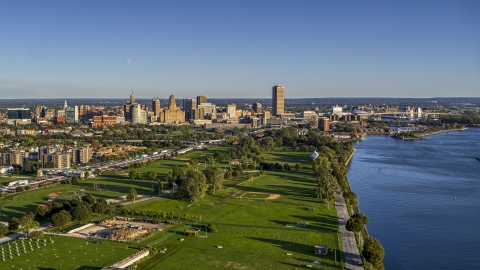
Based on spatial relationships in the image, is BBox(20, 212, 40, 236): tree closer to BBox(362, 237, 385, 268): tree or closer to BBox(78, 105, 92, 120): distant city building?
BBox(362, 237, 385, 268): tree

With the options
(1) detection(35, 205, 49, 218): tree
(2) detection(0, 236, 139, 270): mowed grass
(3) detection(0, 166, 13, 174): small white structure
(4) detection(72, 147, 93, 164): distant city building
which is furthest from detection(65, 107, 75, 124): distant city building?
(2) detection(0, 236, 139, 270): mowed grass

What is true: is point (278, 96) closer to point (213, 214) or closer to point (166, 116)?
point (166, 116)

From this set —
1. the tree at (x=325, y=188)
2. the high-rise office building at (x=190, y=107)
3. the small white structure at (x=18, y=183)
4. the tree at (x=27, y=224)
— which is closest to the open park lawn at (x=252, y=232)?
the tree at (x=325, y=188)

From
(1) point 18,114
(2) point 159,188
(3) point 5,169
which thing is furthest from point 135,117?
(2) point 159,188

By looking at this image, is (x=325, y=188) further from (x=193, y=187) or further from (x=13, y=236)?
(x=13, y=236)

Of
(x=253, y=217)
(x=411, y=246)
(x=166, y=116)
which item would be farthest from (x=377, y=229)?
(x=166, y=116)

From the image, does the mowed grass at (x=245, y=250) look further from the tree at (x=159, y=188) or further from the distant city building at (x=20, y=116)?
the distant city building at (x=20, y=116)
